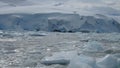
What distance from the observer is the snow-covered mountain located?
11671 millimetres

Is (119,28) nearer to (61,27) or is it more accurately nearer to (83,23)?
(83,23)

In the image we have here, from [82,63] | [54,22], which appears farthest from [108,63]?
[54,22]

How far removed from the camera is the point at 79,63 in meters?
3.19

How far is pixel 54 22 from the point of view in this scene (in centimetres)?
1187

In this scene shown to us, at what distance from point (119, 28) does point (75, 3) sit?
4.91 metres

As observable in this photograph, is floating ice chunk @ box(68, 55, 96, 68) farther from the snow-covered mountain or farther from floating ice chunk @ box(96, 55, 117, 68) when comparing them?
the snow-covered mountain

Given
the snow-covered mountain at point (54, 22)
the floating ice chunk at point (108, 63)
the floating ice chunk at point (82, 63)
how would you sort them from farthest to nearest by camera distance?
the snow-covered mountain at point (54, 22) → the floating ice chunk at point (108, 63) → the floating ice chunk at point (82, 63)

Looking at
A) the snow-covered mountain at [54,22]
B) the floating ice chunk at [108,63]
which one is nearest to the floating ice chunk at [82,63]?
the floating ice chunk at [108,63]

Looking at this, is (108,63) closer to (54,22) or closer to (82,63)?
(82,63)

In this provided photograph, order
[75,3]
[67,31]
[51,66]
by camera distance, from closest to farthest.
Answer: [51,66]
[67,31]
[75,3]

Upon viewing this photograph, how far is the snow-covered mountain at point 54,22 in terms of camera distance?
11671 mm

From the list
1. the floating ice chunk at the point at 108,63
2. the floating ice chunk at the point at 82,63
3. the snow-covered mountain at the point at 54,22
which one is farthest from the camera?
the snow-covered mountain at the point at 54,22

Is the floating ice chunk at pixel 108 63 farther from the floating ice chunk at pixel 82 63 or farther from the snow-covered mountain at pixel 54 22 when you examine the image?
the snow-covered mountain at pixel 54 22

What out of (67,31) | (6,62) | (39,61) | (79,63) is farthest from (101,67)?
(67,31)
